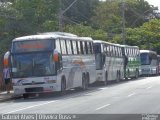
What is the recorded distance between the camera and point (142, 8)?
11238 centimetres

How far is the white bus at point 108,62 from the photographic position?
40.3 metres

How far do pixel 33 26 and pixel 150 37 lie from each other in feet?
192

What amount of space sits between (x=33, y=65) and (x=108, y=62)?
14.4 metres

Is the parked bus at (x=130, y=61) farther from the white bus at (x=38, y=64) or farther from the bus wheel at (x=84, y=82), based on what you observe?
the white bus at (x=38, y=64)

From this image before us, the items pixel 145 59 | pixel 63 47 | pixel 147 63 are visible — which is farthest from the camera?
pixel 147 63

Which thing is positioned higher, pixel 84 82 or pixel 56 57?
pixel 56 57

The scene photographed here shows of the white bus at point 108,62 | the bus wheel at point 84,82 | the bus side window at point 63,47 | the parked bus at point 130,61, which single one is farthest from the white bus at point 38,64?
the parked bus at point 130,61

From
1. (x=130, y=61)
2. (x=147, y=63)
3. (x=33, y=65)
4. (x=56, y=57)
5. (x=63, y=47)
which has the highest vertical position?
(x=63, y=47)

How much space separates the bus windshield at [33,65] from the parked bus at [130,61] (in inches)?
869

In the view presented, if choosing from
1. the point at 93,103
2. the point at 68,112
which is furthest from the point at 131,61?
the point at 68,112

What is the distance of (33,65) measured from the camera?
28.7 meters

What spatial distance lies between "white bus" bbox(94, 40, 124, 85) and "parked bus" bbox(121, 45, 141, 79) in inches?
73.8

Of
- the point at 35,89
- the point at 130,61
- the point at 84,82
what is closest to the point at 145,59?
the point at 130,61

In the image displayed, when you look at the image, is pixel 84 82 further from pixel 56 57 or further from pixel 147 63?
pixel 147 63
